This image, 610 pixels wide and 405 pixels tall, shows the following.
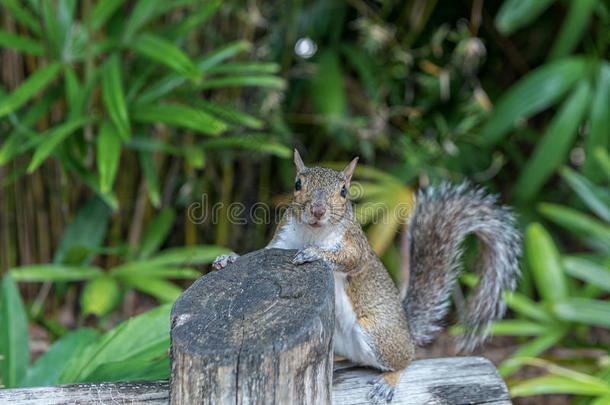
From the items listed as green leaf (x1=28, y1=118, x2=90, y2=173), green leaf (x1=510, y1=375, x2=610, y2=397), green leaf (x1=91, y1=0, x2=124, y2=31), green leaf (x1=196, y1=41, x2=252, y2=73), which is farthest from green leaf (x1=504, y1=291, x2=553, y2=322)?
green leaf (x1=91, y1=0, x2=124, y2=31)

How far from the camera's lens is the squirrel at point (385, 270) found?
116 centimetres

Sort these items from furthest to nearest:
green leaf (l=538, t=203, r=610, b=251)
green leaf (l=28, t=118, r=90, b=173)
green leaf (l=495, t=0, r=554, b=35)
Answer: green leaf (l=495, t=0, r=554, b=35)
green leaf (l=538, t=203, r=610, b=251)
green leaf (l=28, t=118, r=90, b=173)

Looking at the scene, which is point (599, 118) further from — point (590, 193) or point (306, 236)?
point (306, 236)

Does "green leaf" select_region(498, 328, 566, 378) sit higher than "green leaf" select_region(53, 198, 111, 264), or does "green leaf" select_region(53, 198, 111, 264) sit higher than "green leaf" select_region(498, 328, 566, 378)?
"green leaf" select_region(53, 198, 111, 264)

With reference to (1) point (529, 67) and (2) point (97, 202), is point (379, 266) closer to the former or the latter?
(2) point (97, 202)

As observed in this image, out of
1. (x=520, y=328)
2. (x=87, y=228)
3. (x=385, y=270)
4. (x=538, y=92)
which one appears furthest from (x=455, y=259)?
(x=87, y=228)

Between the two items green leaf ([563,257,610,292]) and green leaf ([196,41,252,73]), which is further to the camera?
green leaf ([196,41,252,73])

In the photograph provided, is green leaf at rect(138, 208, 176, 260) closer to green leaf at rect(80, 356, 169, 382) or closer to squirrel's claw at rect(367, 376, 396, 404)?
green leaf at rect(80, 356, 169, 382)

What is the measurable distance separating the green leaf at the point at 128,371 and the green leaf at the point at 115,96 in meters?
0.65

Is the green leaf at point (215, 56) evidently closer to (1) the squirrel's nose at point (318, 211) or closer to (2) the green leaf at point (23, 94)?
(2) the green leaf at point (23, 94)

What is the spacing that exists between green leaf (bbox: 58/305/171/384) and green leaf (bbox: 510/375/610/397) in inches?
30.1

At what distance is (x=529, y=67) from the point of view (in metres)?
2.86

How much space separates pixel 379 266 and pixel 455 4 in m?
1.82

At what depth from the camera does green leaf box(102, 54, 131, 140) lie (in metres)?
1.64
